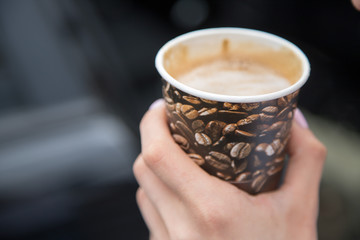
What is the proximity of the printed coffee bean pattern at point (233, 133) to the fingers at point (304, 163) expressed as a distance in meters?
0.04

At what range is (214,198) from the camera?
1.63ft

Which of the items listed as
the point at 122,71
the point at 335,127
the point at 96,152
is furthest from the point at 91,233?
the point at 335,127

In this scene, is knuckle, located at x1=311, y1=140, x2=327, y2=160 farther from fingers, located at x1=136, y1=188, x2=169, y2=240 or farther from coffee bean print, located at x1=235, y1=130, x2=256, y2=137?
fingers, located at x1=136, y1=188, x2=169, y2=240

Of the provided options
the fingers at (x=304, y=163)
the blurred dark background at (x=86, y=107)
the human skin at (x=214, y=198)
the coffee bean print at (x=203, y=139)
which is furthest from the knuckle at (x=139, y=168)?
the blurred dark background at (x=86, y=107)

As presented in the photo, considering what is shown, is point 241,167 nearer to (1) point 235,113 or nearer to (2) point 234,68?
(1) point 235,113

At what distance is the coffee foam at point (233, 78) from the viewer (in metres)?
0.62

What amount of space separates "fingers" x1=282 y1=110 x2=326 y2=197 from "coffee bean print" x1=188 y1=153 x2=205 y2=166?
152 millimetres

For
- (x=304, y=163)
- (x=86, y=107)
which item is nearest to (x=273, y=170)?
(x=304, y=163)

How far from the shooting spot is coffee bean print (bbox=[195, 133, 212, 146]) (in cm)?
50

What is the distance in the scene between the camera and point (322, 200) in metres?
1.22

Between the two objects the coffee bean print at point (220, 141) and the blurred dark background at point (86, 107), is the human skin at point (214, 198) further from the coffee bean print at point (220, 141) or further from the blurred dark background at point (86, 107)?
the blurred dark background at point (86, 107)

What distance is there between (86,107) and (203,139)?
1.09m

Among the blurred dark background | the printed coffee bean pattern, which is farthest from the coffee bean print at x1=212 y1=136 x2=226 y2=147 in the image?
the blurred dark background

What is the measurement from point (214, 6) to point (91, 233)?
1.22 m
